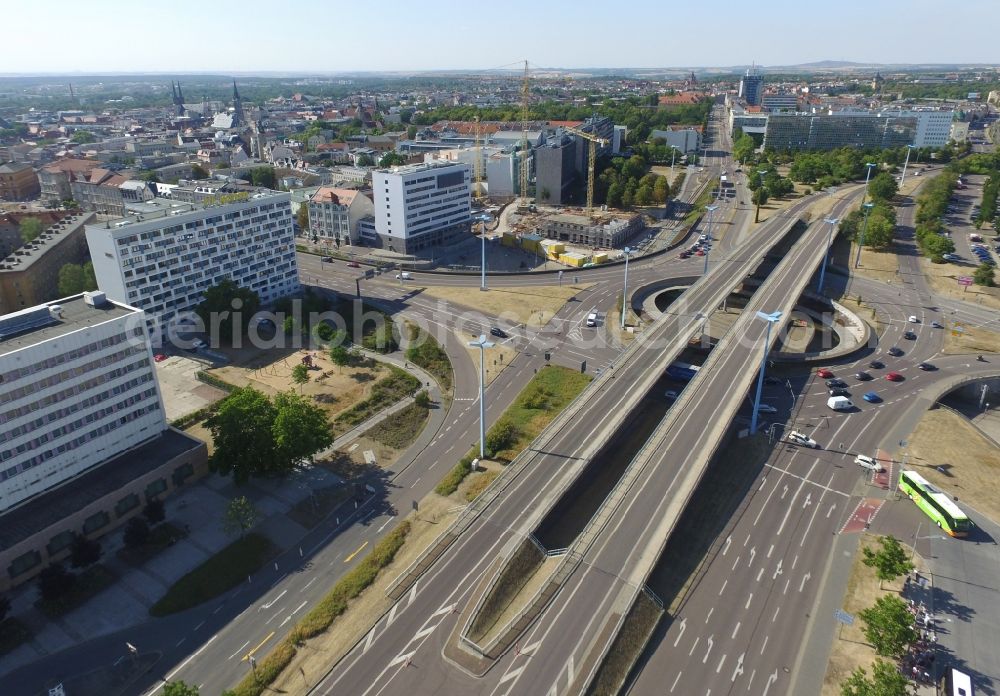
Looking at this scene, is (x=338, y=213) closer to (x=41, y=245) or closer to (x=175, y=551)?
(x=41, y=245)

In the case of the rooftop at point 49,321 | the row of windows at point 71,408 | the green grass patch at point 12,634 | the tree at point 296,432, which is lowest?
the green grass patch at point 12,634

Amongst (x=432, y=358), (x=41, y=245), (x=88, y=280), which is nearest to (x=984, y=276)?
(x=432, y=358)

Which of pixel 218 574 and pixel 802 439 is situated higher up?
pixel 802 439

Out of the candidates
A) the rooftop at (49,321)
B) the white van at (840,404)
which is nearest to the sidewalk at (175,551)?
the rooftop at (49,321)

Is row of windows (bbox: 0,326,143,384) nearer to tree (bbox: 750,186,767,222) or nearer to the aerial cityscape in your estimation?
the aerial cityscape

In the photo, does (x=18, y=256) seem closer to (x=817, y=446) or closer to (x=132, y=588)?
(x=132, y=588)

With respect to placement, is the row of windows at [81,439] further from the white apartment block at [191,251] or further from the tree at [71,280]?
the tree at [71,280]

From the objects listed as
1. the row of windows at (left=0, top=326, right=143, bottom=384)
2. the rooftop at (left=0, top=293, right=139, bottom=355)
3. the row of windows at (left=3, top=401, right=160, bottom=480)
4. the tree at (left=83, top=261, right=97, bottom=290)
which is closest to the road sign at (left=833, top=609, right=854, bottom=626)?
the row of windows at (left=3, top=401, right=160, bottom=480)

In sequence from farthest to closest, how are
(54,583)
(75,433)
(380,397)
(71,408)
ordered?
(380,397)
(75,433)
(71,408)
(54,583)

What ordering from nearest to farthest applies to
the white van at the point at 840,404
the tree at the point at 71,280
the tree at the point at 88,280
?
the white van at the point at 840,404 → the tree at the point at 71,280 → the tree at the point at 88,280
